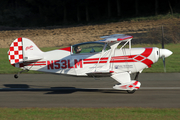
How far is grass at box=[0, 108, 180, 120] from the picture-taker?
7527mm

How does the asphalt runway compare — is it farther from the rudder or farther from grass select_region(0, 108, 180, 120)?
the rudder

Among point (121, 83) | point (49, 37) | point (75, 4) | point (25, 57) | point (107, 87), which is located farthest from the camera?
point (75, 4)

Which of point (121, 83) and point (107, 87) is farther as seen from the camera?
point (107, 87)

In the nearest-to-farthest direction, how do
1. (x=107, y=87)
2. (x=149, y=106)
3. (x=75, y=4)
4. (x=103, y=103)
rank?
(x=149, y=106)
(x=103, y=103)
(x=107, y=87)
(x=75, y=4)

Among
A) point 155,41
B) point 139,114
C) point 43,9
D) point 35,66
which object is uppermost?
point 43,9

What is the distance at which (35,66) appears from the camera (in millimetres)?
11766

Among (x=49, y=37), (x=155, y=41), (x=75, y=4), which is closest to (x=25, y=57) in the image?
(x=155, y=41)

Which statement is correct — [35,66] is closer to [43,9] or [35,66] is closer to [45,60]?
[45,60]

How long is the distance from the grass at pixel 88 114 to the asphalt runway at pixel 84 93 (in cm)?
78

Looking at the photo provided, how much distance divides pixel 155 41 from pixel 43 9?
37863 mm

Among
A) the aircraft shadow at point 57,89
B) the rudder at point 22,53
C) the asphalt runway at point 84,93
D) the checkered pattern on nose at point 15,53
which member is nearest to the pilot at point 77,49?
the asphalt runway at point 84,93

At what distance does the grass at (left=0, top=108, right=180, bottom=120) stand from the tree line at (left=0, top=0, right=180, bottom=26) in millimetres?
44186

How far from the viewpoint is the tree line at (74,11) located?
53.9 metres

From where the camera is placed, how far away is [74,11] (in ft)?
205
